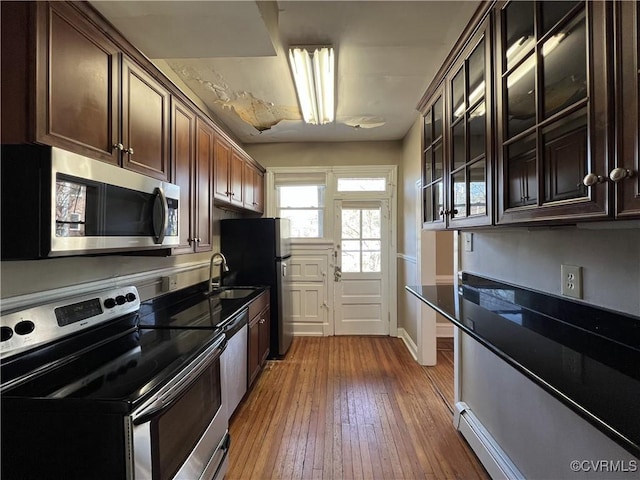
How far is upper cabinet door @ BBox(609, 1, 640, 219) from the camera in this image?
0.73 m

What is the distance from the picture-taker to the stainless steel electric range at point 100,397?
1.03m

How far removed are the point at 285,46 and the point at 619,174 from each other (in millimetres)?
2008

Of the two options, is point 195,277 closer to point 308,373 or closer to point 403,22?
point 308,373

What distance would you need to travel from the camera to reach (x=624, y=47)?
2.50 ft

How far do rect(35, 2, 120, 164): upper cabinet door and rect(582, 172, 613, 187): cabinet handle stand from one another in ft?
5.43

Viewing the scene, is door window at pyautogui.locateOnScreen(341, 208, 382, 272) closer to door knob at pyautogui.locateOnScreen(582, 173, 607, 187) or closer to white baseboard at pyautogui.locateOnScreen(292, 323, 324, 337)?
white baseboard at pyautogui.locateOnScreen(292, 323, 324, 337)

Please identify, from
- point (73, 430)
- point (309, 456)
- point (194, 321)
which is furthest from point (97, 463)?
point (309, 456)

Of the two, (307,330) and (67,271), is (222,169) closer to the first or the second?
(67,271)

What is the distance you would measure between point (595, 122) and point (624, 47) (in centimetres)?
17

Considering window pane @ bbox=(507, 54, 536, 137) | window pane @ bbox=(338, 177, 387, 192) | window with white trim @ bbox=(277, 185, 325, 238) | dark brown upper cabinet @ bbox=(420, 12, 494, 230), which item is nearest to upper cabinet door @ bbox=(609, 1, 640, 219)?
window pane @ bbox=(507, 54, 536, 137)

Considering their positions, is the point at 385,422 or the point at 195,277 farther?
the point at 195,277

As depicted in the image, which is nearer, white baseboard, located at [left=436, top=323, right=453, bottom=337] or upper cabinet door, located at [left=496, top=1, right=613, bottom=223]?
upper cabinet door, located at [left=496, top=1, right=613, bottom=223]

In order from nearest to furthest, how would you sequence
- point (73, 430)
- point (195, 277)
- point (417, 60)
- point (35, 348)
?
point (73, 430) < point (35, 348) < point (417, 60) < point (195, 277)

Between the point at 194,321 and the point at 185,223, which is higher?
the point at 185,223
